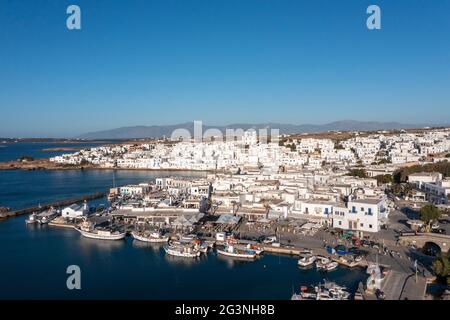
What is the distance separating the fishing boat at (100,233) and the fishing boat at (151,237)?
0.47 metres

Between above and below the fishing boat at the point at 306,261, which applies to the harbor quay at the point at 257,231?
above

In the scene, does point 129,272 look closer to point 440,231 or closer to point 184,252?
point 184,252

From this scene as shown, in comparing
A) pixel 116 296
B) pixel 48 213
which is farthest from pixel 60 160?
pixel 116 296

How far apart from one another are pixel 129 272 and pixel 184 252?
1279mm

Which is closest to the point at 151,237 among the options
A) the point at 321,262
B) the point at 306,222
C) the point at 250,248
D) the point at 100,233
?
the point at 100,233

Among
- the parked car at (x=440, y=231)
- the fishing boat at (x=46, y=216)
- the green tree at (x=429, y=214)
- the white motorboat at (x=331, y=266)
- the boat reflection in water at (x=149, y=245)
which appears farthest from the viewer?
the fishing boat at (x=46, y=216)

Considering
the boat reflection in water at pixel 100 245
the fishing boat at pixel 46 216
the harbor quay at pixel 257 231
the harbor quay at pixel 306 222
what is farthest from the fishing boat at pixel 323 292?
the fishing boat at pixel 46 216

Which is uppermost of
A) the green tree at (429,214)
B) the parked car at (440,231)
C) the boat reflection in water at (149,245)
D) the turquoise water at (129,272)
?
the green tree at (429,214)

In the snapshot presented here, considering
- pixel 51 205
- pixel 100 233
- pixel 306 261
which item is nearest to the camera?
pixel 306 261

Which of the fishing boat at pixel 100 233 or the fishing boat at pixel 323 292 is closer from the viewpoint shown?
the fishing boat at pixel 323 292

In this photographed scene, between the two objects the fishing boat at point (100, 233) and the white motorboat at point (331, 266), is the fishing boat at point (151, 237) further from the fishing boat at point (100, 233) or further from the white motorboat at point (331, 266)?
the white motorboat at point (331, 266)

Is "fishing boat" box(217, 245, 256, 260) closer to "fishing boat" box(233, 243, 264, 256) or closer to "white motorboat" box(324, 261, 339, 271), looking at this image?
"fishing boat" box(233, 243, 264, 256)

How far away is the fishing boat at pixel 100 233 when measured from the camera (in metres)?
9.90

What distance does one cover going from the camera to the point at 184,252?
8.51m
